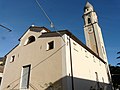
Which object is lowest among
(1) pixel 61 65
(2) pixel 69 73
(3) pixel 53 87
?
(3) pixel 53 87

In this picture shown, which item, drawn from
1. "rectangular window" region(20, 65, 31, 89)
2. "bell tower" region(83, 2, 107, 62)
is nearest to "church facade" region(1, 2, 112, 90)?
"rectangular window" region(20, 65, 31, 89)

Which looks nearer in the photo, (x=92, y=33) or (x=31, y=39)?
(x=31, y=39)

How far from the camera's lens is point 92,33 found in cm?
2928

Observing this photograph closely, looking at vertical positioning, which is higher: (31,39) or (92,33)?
(92,33)

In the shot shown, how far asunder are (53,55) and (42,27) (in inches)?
176

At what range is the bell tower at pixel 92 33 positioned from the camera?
86.1 ft

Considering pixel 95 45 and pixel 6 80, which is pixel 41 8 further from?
pixel 95 45

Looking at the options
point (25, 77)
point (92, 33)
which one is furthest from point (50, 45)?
point (92, 33)

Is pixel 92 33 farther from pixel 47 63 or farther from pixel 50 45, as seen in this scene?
pixel 47 63

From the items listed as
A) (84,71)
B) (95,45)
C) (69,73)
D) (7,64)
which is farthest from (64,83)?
(95,45)

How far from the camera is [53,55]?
11773 millimetres

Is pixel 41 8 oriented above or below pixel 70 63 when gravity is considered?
above

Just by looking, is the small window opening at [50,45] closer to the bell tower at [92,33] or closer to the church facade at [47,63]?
the church facade at [47,63]

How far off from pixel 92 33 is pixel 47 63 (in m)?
20.2
